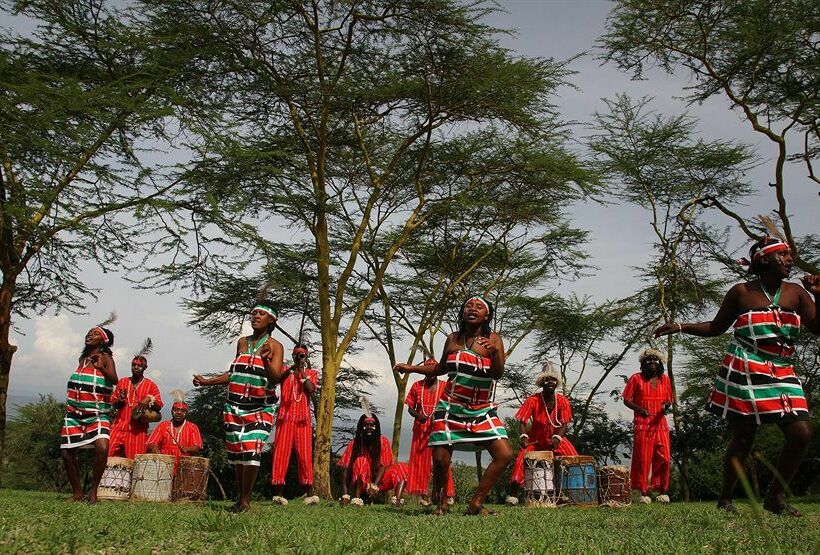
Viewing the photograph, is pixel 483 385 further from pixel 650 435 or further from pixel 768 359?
pixel 650 435

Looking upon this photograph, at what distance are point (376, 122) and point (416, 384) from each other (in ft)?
28.1

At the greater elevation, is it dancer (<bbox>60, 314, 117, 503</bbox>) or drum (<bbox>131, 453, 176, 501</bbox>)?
dancer (<bbox>60, 314, 117, 503</bbox>)

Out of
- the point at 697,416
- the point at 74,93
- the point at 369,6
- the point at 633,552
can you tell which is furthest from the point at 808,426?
the point at 697,416

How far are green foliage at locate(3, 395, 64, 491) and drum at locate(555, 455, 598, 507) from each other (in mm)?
18597

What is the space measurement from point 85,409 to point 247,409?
8.09 ft

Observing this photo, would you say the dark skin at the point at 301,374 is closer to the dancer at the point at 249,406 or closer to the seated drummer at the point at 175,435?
the seated drummer at the point at 175,435

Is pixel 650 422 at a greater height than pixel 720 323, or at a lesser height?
lesser

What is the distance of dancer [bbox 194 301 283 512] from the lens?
332 inches

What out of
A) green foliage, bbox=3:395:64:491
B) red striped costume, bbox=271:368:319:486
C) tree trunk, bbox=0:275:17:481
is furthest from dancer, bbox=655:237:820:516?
green foliage, bbox=3:395:64:491

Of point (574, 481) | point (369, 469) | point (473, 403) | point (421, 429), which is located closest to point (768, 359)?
point (473, 403)

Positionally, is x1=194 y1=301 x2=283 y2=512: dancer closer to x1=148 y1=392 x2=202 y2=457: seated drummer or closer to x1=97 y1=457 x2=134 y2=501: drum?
x1=97 y1=457 x2=134 y2=501: drum

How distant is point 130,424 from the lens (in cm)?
1409

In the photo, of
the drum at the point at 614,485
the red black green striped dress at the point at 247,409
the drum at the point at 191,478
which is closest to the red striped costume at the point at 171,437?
the drum at the point at 191,478

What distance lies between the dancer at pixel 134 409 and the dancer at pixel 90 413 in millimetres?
3842
